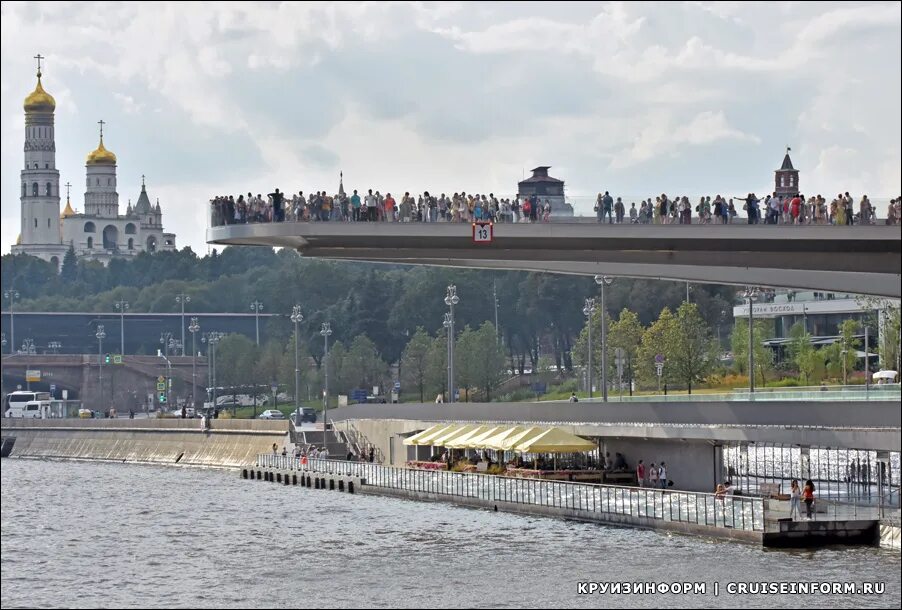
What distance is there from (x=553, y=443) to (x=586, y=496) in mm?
8975

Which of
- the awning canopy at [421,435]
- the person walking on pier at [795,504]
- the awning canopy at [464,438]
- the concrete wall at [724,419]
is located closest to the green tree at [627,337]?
the concrete wall at [724,419]

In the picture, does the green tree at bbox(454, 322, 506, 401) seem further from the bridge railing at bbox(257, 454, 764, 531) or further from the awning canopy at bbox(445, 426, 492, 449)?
the awning canopy at bbox(445, 426, 492, 449)

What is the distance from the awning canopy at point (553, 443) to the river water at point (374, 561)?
12.3 ft

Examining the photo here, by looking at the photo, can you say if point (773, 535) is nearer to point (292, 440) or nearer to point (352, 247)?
point (352, 247)

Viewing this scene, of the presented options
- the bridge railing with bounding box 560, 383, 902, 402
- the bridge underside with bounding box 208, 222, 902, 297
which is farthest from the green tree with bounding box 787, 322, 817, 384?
the bridge railing with bounding box 560, 383, 902, 402

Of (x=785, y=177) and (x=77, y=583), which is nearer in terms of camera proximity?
(x=77, y=583)

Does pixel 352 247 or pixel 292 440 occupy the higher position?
pixel 352 247

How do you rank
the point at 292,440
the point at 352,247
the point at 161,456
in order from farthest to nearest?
1. the point at 161,456
2. the point at 292,440
3. the point at 352,247

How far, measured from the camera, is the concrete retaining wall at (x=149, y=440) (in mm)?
111812

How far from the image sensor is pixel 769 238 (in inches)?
2336

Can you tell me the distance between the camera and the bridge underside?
5981cm

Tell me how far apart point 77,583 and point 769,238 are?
24.6m

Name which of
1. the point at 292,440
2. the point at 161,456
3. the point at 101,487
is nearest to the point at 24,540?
the point at 101,487

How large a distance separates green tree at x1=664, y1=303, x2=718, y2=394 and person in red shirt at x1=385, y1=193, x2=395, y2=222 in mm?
37247
